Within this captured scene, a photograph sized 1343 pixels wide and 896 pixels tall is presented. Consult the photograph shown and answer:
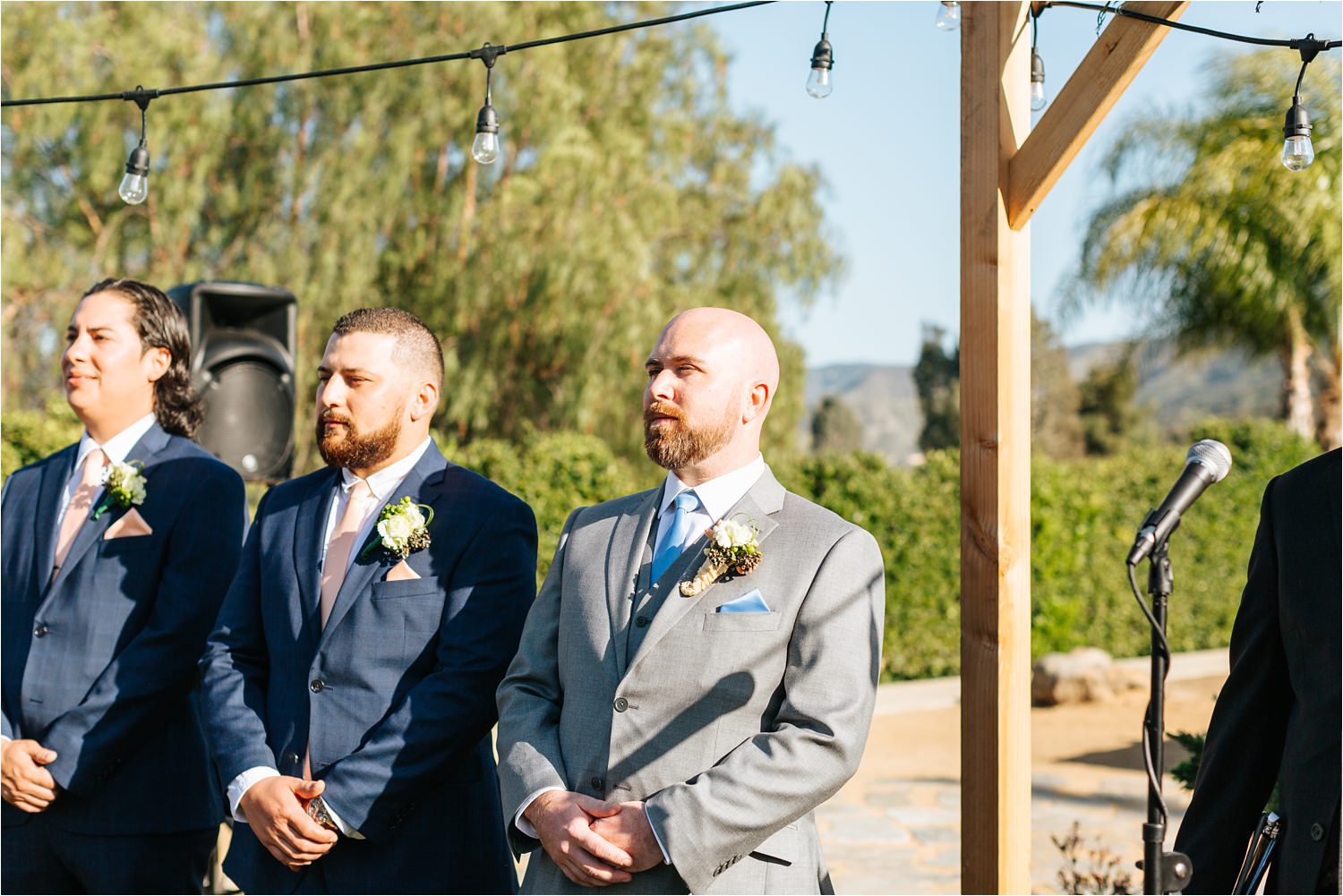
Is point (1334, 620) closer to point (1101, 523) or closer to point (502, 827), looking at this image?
point (502, 827)

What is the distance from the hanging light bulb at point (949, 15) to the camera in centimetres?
324

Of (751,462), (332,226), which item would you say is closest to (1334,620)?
(751,462)

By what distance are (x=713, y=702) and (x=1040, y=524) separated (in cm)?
1010

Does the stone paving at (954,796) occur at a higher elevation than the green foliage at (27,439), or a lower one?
lower

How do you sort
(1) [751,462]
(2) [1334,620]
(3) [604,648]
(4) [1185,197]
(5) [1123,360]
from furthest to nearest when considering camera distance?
(5) [1123,360]
(4) [1185,197]
(1) [751,462]
(3) [604,648]
(2) [1334,620]

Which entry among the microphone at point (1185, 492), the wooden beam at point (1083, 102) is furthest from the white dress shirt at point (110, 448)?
the microphone at point (1185, 492)

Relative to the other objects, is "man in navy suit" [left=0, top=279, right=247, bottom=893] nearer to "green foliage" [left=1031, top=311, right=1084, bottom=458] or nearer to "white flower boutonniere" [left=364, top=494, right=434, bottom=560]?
"white flower boutonniere" [left=364, top=494, right=434, bottom=560]

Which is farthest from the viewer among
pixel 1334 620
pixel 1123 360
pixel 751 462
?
pixel 1123 360

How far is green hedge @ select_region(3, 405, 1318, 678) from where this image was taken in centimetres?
1009

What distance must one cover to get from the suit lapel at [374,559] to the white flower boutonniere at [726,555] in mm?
830

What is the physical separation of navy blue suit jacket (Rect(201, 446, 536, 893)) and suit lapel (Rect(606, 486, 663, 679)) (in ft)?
1.33

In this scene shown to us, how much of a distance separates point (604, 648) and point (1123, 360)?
22049 millimetres

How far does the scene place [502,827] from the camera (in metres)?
3.10

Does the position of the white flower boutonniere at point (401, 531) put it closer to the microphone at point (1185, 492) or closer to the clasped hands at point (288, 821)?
the clasped hands at point (288, 821)
